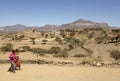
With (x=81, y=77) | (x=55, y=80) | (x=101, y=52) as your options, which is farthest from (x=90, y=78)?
(x=101, y=52)

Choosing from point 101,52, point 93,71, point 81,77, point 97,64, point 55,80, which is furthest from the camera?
point 101,52

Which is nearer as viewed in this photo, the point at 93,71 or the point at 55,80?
the point at 55,80

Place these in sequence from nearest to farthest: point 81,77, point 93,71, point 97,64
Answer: point 81,77
point 93,71
point 97,64

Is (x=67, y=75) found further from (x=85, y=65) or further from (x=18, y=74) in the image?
(x=85, y=65)

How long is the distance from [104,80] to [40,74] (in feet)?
15.5

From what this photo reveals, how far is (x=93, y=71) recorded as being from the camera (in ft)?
69.2

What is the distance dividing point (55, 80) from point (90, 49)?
20049mm

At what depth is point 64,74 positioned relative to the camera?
1962cm

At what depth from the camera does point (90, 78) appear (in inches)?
719

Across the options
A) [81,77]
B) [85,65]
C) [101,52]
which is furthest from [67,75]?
[101,52]

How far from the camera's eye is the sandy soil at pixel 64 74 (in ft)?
58.5

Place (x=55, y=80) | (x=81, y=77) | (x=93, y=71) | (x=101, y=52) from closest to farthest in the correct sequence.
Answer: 1. (x=55, y=80)
2. (x=81, y=77)
3. (x=93, y=71)
4. (x=101, y=52)

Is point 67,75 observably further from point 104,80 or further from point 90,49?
point 90,49

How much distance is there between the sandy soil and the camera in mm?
17844
